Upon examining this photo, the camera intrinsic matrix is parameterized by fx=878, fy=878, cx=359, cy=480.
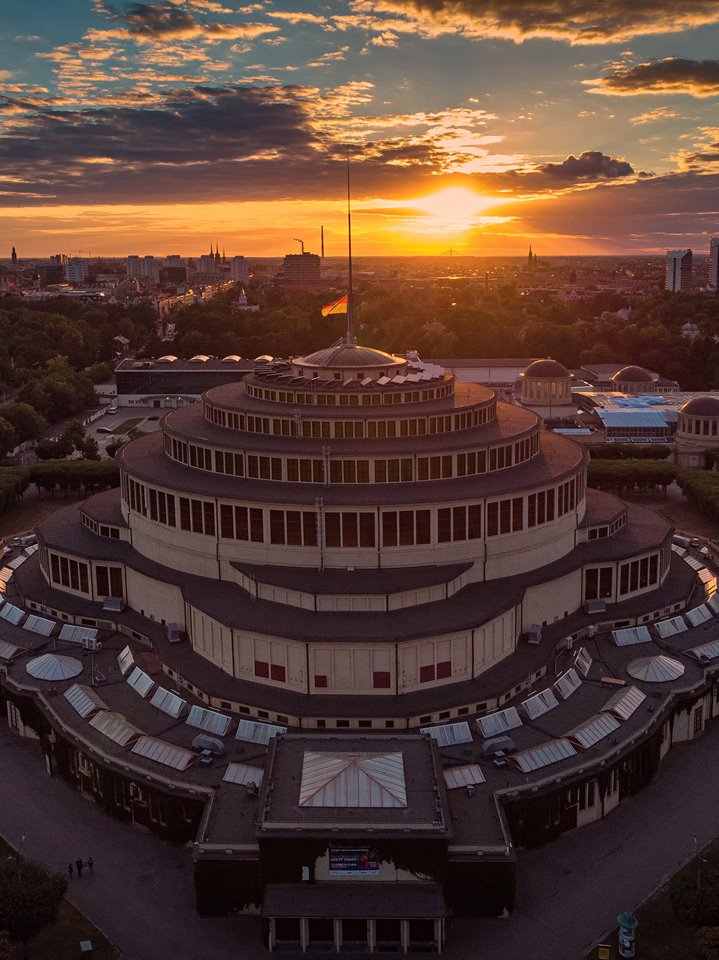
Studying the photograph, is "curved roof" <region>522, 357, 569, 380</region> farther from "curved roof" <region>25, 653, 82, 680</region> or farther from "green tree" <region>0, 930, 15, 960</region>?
"green tree" <region>0, 930, 15, 960</region>

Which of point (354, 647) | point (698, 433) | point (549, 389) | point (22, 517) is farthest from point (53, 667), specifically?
point (549, 389)

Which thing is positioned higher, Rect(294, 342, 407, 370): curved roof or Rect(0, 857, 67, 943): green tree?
Rect(294, 342, 407, 370): curved roof

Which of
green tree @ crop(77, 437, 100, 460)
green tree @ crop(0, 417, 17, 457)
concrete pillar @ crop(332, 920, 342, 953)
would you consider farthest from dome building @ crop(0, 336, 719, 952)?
green tree @ crop(0, 417, 17, 457)

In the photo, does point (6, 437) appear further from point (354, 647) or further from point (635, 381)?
point (635, 381)

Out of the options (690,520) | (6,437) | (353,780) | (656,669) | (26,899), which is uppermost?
(6,437)

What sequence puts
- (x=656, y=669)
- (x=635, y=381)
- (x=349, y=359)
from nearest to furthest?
(x=656, y=669), (x=349, y=359), (x=635, y=381)

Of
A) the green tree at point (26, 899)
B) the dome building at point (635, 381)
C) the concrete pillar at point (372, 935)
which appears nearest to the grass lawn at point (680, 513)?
the dome building at point (635, 381)

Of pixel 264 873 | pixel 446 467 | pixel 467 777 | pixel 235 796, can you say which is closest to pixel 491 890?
pixel 467 777

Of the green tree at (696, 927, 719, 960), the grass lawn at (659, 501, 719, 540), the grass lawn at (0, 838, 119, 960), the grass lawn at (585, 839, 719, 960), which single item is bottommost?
the grass lawn at (0, 838, 119, 960)
